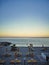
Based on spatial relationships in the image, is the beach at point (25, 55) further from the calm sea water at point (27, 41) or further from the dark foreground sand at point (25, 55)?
the calm sea water at point (27, 41)

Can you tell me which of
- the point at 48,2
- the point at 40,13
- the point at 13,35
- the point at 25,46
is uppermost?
the point at 48,2

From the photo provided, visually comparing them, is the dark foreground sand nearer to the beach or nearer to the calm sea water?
the beach

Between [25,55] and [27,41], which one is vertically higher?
[27,41]

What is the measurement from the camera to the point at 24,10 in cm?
409

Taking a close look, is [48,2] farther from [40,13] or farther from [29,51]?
[29,51]

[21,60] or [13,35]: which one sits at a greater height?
[13,35]

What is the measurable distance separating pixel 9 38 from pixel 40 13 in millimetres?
1015

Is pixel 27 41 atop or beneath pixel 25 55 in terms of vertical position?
atop

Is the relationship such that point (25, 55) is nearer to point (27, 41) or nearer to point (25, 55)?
point (25, 55)

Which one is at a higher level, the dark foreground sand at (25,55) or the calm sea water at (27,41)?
the calm sea water at (27,41)

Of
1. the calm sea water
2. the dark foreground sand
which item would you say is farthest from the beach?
the calm sea water

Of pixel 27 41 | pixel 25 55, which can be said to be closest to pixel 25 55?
pixel 25 55

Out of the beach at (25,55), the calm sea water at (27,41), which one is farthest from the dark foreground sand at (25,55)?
the calm sea water at (27,41)

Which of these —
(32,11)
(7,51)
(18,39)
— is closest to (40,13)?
(32,11)
